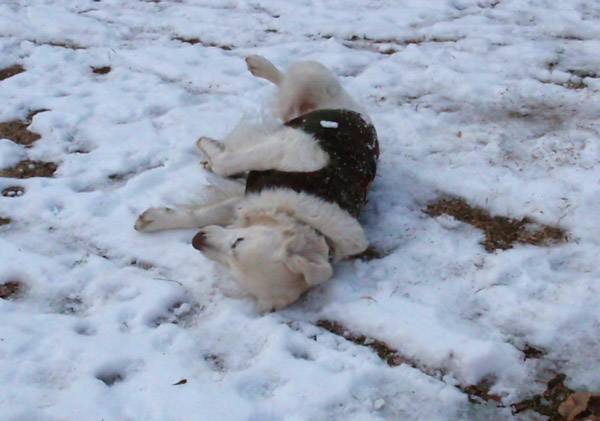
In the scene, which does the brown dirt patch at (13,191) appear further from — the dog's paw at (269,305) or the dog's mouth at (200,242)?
the dog's paw at (269,305)

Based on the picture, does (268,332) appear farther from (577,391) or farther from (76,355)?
(577,391)

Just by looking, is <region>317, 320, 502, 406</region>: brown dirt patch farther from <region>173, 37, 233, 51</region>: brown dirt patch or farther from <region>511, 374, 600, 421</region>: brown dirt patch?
<region>173, 37, 233, 51</region>: brown dirt patch

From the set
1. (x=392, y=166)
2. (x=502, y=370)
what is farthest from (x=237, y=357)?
(x=392, y=166)

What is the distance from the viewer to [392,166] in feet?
16.2

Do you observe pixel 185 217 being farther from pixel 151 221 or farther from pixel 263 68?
pixel 263 68

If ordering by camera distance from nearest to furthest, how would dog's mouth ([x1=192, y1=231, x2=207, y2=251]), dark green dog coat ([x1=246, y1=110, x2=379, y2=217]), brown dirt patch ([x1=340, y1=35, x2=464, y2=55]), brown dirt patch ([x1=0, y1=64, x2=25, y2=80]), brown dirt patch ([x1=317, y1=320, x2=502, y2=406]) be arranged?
brown dirt patch ([x1=317, y1=320, x2=502, y2=406])
dog's mouth ([x1=192, y1=231, x2=207, y2=251])
dark green dog coat ([x1=246, y1=110, x2=379, y2=217])
brown dirt patch ([x1=0, y1=64, x2=25, y2=80])
brown dirt patch ([x1=340, y1=35, x2=464, y2=55])

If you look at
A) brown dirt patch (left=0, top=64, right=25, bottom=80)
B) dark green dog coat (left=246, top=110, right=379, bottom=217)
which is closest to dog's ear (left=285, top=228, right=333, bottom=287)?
dark green dog coat (left=246, top=110, right=379, bottom=217)

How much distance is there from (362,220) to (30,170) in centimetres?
268

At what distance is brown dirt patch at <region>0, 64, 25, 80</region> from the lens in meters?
6.26

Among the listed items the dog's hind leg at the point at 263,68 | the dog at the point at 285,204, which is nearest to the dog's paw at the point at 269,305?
the dog at the point at 285,204

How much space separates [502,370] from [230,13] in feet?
19.2

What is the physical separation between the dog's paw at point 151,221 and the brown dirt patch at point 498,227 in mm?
1901

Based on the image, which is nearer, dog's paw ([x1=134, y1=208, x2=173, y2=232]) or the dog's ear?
the dog's ear

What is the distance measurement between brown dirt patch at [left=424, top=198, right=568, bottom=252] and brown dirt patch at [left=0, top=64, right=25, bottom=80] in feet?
14.9
